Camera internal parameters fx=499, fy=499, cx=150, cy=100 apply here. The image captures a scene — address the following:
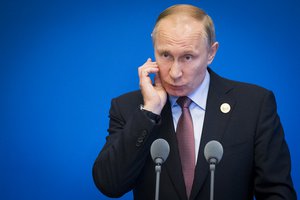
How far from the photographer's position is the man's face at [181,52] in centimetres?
196

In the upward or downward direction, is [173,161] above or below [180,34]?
below

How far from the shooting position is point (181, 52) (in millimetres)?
1955

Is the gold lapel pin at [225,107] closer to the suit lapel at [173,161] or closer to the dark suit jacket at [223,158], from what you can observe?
the dark suit jacket at [223,158]

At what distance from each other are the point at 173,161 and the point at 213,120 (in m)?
0.23

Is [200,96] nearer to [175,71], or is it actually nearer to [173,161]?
[175,71]

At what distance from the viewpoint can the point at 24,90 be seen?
2.94m

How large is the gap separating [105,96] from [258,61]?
0.91 metres

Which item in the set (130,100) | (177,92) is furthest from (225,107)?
(130,100)

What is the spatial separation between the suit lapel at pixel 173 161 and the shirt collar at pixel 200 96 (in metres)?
0.09

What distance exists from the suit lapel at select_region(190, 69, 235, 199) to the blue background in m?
0.77

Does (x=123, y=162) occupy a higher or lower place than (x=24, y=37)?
lower

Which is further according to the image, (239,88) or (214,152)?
(239,88)

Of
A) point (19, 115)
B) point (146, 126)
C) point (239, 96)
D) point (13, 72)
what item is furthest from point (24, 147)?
point (239, 96)

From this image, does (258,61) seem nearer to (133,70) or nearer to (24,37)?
(133,70)
